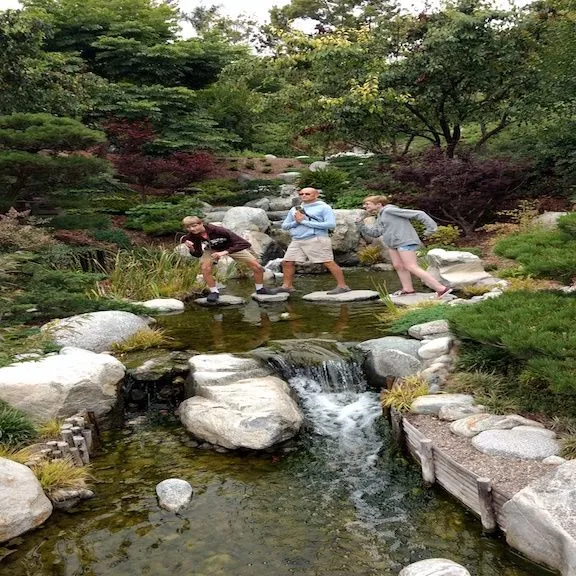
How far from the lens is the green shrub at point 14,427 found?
467 cm

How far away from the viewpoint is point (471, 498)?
12.8ft

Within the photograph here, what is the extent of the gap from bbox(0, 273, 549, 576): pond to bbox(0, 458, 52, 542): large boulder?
0.25 ft

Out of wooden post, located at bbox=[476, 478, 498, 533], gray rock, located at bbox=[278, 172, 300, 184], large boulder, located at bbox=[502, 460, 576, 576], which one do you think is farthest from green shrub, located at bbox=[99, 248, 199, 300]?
gray rock, located at bbox=[278, 172, 300, 184]

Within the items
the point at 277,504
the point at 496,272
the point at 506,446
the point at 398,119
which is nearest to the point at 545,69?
the point at 398,119

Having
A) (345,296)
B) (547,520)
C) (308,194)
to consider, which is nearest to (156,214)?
(308,194)

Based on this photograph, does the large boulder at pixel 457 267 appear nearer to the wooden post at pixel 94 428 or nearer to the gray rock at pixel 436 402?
the gray rock at pixel 436 402

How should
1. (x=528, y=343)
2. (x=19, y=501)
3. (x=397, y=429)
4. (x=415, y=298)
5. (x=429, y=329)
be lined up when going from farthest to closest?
(x=415, y=298)
(x=429, y=329)
(x=397, y=429)
(x=528, y=343)
(x=19, y=501)

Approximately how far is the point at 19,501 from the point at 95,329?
10.2 feet

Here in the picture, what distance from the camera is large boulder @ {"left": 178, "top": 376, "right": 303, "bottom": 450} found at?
4906 mm

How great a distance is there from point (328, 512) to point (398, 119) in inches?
517

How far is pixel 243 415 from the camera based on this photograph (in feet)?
16.5

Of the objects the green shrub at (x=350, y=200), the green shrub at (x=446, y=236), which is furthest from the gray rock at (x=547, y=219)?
the green shrub at (x=350, y=200)

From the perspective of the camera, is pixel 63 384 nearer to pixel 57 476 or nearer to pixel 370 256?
pixel 57 476

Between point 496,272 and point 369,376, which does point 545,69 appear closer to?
point 496,272
